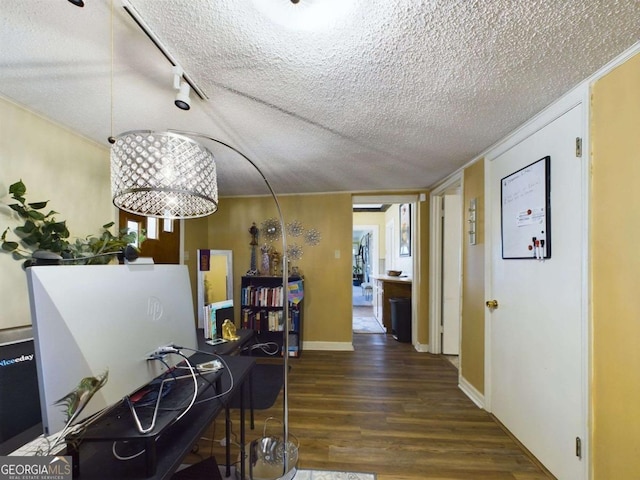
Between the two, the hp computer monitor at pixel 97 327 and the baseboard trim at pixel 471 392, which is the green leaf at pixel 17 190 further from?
the baseboard trim at pixel 471 392

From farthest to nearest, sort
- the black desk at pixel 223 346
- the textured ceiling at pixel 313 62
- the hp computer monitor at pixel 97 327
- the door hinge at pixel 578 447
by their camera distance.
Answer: the black desk at pixel 223 346
the door hinge at pixel 578 447
the textured ceiling at pixel 313 62
the hp computer monitor at pixel 97 327

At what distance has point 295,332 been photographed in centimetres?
360

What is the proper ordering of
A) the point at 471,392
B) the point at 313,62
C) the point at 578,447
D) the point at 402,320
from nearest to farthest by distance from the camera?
the point at 313,62, the point at 578,447, the point at 471,392, the point at 402,320

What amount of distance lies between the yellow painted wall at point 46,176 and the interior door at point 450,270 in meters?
3.74

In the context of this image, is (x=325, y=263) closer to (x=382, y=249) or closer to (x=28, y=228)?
(x=28, y=228)

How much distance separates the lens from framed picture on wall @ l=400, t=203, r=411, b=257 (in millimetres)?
4695

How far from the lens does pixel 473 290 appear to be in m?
2.49

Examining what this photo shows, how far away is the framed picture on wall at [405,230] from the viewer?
15.4ft

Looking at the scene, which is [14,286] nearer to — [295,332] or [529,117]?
[295,332]

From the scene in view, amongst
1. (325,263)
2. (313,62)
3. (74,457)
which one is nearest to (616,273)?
(313,62)

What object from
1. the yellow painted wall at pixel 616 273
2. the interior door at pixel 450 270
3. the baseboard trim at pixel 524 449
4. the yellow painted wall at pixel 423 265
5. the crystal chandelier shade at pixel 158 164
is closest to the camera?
the crystal chandelier shade at pixel 158 164

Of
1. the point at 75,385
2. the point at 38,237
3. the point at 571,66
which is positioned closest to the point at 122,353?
the point at 75,385

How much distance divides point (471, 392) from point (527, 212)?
1.76 meters

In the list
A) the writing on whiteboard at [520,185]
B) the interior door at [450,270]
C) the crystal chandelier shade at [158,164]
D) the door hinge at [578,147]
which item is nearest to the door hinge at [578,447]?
the writing on whiteboard at [520,185]
